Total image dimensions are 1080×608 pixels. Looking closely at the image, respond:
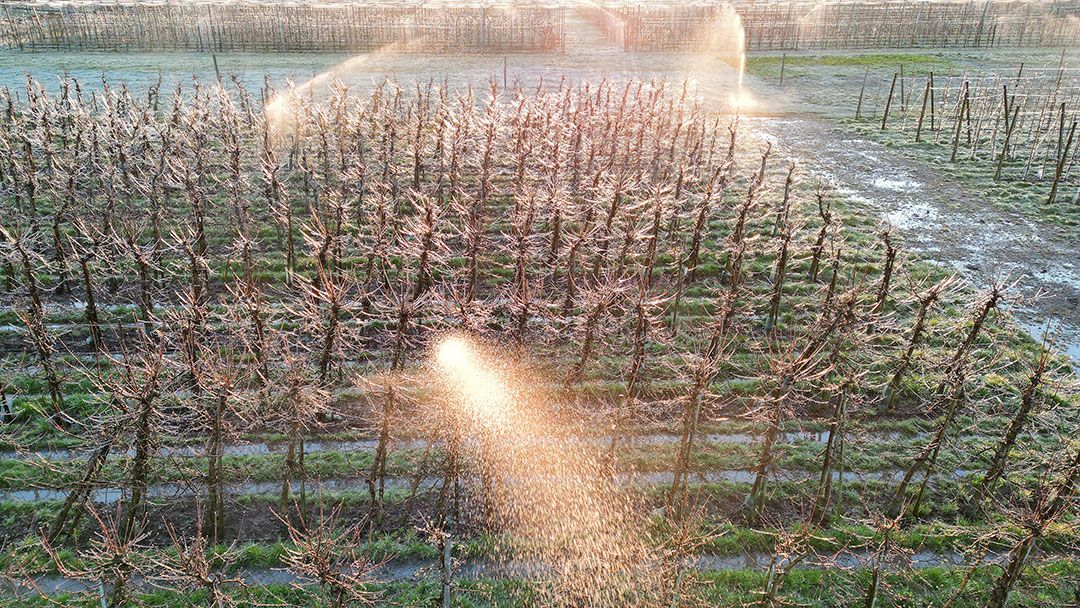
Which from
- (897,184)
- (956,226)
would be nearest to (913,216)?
(956,226)

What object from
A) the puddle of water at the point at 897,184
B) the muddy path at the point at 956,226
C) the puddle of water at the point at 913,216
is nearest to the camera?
the muddy path at the point at 956,226

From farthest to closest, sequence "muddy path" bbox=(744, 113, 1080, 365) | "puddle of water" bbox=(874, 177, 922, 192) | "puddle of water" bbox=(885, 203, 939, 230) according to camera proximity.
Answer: "puddle of water" bbox=(874, 177, 922, 192), "puddle of water" bbox=(885, 203, 939, 230), "muddy path" bbox=(744, 113, 1080, 365)

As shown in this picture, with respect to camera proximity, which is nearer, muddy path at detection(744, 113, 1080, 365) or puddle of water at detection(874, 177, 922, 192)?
muddy path at detection(744, 113, 1080, 365)

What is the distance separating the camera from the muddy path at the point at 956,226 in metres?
20.0

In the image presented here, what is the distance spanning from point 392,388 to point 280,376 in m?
4.15

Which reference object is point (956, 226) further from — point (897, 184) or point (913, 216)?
point (897, 184)

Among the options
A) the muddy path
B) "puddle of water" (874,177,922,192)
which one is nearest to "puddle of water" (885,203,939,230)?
the muddy path

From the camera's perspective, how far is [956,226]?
24.8m

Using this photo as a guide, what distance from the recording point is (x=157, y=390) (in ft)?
33.4

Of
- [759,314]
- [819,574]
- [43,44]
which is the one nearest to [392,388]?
[819,574]

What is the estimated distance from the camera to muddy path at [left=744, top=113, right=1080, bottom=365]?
65.5 feet

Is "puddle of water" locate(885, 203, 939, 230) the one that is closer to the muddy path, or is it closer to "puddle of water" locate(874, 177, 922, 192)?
the muddy path

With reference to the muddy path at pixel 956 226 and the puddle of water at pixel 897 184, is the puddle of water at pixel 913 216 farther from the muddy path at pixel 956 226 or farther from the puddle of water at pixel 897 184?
the puddle of water at pixel 897 184

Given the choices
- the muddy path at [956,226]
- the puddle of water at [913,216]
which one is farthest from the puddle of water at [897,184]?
the puddle of water at [913,216]
